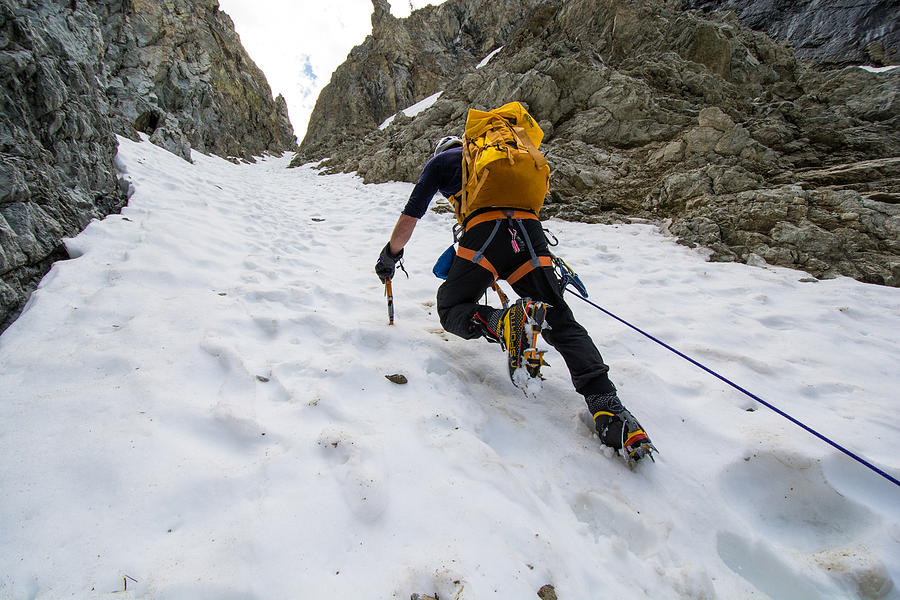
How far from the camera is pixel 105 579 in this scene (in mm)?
1246

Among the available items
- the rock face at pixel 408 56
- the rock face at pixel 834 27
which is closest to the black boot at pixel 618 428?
the rock face at pixel 834 27

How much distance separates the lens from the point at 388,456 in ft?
6.58

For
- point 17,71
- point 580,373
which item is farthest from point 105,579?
point 17,71

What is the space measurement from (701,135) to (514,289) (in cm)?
954

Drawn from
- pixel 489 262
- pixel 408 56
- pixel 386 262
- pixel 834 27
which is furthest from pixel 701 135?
pixel 408 56

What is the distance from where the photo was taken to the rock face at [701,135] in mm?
5902

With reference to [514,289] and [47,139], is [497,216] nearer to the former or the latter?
[514,289]

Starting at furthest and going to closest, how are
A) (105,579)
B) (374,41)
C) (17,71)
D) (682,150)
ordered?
1. (374,41)
2. (682,150)
3. (17,71)
4. (105,579)

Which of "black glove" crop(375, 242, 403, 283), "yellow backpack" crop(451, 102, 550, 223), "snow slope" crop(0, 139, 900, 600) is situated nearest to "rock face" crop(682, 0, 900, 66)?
"snow slope" crop(0, 139, 900, 600)

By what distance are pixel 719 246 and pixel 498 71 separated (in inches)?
576

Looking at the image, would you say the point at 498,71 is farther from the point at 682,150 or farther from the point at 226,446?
the point at 226,446

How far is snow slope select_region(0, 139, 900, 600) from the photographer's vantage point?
144 cm

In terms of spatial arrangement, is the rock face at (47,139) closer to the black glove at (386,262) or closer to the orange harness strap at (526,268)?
the black glove at (386,262)

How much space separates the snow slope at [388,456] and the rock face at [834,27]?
3538 cm
